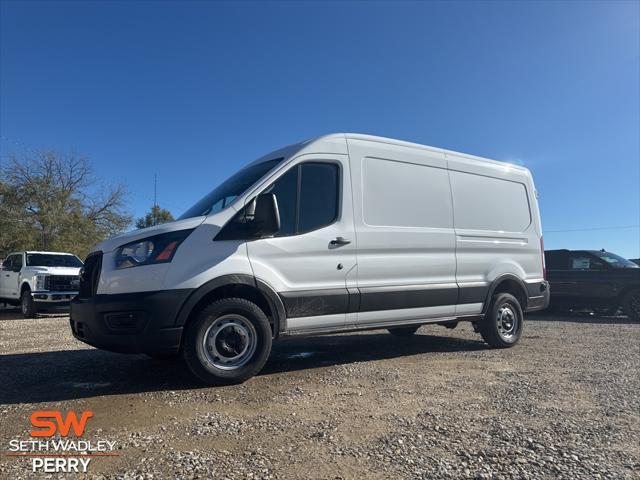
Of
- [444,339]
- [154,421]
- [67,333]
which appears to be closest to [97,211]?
[67,333]

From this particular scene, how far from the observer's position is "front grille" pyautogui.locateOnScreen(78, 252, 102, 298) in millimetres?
4469

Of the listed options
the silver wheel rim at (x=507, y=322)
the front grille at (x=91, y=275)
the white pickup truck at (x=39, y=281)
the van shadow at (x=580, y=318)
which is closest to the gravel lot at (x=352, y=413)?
the silver wheel rim at (x=507, y=322)

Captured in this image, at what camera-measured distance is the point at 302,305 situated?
484 centimetres

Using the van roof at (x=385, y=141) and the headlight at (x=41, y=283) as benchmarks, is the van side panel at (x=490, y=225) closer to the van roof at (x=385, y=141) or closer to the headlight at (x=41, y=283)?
the van roof at (x=385, y=141)

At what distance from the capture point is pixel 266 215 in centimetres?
446

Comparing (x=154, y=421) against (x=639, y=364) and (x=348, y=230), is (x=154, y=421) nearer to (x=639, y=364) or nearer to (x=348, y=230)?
(x=348, y=230)

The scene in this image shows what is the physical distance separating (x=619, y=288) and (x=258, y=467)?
11.7 meters

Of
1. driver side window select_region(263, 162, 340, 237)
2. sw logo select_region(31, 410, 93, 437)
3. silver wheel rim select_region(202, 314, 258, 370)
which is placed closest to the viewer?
sw logo select_region(31, 410, 93, 437)

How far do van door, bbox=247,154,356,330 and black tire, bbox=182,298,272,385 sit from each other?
357mm

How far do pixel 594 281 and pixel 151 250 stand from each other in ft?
37.2

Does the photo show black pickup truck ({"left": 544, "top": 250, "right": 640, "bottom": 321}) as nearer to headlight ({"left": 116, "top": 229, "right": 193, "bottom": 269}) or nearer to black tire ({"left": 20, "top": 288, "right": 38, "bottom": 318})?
headlight ({"left": 116, "top": 229, "right": 193, "bottom": 269})

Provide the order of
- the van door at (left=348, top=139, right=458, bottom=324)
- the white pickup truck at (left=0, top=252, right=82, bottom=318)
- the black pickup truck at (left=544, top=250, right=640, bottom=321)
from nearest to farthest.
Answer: the van door at (left=348, top=139, right=458, bottom=324), the black pickup truck at (left=544, top=250, right=640, bottom=321), the white pickup truck at (left=0, top=252, right=82, bottom=318)

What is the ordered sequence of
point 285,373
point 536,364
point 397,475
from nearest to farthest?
1. point 397,475
2. point 285,373
3. point 536,364

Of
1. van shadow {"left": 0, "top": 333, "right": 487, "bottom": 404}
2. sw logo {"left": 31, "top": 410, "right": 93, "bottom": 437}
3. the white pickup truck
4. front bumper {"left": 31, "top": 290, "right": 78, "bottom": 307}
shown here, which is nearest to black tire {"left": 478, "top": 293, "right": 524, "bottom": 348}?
van shadow {"left": 0, "top": 333, "right": 487, "bottom": 404}
